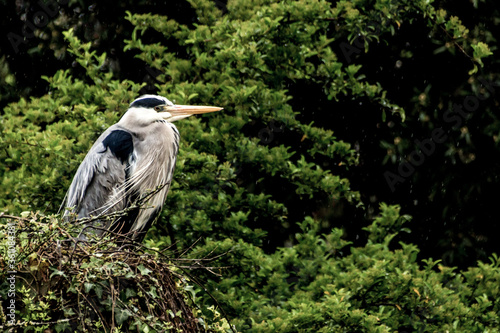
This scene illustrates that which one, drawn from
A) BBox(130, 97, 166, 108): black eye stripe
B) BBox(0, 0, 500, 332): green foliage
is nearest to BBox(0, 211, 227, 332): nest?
BBox(0, 0, 500, 332): green foliage

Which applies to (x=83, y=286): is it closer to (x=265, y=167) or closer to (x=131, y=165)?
(x=131, y=165)

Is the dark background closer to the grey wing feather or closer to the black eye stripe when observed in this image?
the black eye stripe

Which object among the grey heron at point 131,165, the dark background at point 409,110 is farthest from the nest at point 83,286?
the dark background at point 409,110

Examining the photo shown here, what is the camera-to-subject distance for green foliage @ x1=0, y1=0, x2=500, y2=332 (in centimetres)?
437

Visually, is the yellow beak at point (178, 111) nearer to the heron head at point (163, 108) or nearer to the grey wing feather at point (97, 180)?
the heron head at point (163, 108)

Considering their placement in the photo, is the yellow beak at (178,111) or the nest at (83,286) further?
the yellow beak at (178,111)

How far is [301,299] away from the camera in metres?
4.36

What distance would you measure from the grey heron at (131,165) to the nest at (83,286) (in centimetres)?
155

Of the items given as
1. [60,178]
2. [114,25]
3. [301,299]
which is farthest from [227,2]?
[301,299]

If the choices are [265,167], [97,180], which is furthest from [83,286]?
[265,167]

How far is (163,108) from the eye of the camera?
428 cm

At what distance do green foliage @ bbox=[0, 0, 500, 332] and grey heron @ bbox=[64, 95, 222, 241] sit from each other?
0.67 feet

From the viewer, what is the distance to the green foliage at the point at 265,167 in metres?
4.37

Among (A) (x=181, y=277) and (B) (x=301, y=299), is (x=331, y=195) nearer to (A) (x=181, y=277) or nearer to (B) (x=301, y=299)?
(B) (x=301, y=299)
